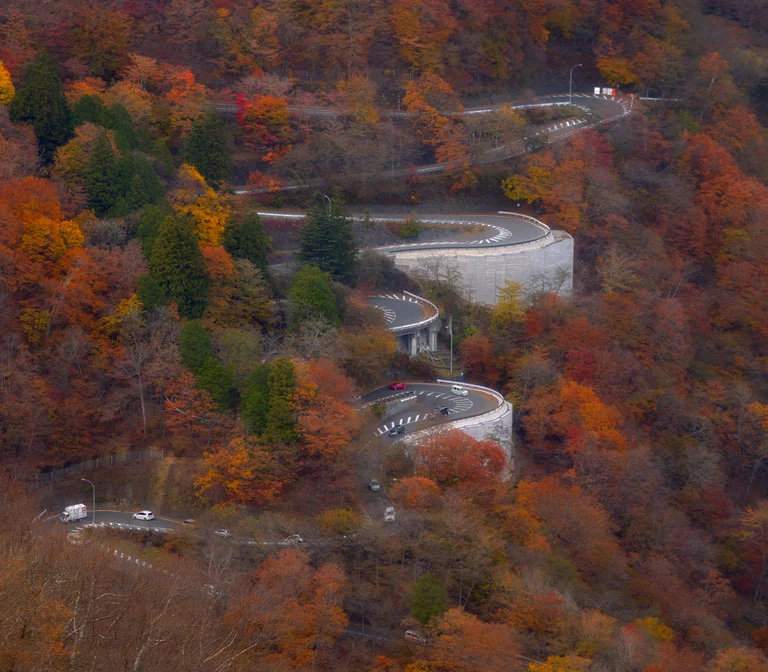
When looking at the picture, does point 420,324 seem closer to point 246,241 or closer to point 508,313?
point 508,313

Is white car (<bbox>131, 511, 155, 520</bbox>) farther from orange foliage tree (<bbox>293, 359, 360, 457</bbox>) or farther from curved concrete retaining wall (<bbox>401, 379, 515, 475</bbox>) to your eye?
curved concrete retaining wall (<bbox>401, 379, 515, 475</bbox>)

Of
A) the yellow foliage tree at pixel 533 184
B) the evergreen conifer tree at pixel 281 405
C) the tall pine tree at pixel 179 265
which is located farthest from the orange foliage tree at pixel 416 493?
the yellow foliage tree at pixel 533 184

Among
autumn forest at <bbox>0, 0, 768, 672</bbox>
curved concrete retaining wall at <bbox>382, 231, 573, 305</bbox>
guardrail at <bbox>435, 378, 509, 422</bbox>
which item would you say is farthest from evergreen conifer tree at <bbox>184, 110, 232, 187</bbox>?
guardrail at <bbox>435, 378, 509, 422</bbox>

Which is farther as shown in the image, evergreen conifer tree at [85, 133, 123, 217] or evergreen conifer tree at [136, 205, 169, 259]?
evergreen conifer tree at [85, 133, 123, 217]

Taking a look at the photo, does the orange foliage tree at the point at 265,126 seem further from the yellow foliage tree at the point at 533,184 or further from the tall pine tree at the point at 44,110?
the tall pine tree at the point at 44,110

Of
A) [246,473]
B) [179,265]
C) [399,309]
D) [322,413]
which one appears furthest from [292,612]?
[399,309]

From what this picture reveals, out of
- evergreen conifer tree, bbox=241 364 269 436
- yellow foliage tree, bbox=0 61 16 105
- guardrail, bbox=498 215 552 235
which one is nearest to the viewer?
evergreen conifer tree, bbox=241 364 269 436

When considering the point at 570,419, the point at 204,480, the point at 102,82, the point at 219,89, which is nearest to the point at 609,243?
the point at 570,419
